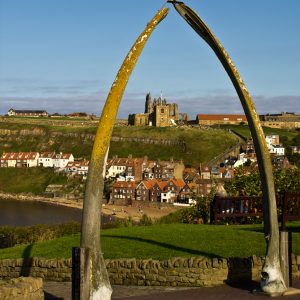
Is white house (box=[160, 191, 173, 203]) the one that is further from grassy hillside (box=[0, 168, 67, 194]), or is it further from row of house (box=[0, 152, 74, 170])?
row of house (box=[0, 152, 74, 170])

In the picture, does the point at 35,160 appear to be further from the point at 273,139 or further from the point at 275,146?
the point at 275,146

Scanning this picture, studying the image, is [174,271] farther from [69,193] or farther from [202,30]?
[69,193]

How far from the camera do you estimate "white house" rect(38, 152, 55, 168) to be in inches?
6560

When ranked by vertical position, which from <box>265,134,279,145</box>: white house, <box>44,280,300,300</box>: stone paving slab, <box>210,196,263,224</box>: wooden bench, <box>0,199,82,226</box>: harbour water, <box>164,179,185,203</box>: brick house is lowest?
<box>0,199,82,226</box>: harbour water

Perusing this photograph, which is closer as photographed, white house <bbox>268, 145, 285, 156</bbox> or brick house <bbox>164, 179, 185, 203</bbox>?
brick house <bbox>164, 179, 185, 203</bbox>

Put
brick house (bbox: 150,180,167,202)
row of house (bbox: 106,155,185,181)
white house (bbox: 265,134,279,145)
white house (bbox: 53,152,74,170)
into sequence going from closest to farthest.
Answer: brick house (bbox: 150,180,167,202), row of house (bbox: 106,155,185,181), white house (bbox: 265,134,279,145), white house (bbox: 53,152,74,170)

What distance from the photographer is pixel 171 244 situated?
18938 millimetres

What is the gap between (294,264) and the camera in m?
15.8

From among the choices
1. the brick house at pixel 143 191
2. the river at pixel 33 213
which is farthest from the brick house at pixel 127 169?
the river at pixel 33 213

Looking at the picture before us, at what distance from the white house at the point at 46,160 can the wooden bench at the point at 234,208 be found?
142 m

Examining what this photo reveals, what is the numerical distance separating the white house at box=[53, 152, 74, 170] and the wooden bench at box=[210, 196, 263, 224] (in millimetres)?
137033

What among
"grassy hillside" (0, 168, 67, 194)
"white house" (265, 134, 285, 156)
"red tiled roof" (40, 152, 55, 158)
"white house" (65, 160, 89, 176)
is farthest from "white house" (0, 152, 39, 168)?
"white house" (265, 134, 285, 156)

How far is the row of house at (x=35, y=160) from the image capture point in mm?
165500

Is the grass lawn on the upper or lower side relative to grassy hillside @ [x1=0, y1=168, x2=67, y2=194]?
upper
